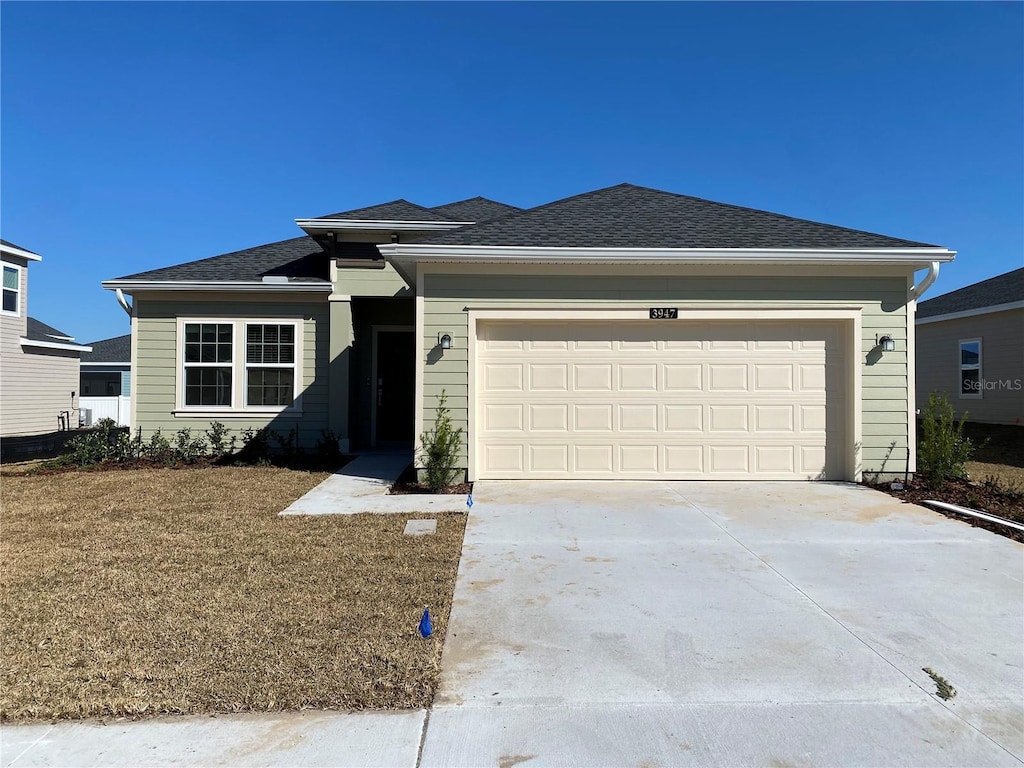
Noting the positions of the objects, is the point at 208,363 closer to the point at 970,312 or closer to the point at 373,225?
the point at 373,225

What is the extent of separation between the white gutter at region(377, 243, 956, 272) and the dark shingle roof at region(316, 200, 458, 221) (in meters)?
3.64

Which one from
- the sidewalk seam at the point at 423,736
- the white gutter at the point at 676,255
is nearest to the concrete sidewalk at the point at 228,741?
the sidewalk seam at the point at 423,736

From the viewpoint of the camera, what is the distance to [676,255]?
311 inches

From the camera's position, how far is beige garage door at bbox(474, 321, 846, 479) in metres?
8.29

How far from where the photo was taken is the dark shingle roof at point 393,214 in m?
11.2

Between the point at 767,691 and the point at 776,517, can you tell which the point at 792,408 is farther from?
the point at 767,691

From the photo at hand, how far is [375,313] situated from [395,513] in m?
6.55

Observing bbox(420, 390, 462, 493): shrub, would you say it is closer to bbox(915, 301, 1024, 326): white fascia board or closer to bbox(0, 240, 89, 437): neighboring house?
bbox(915, 301, 1024, 326): white fascia board

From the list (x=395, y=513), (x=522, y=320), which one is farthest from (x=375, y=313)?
(x=395, y=513)

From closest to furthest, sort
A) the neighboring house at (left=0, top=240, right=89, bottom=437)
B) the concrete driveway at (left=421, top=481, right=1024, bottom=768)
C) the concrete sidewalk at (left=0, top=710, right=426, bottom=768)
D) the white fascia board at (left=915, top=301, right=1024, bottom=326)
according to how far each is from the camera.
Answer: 1. the concrete sidewalk at (left=0, top=710, right=426, bottom=768)
2. the concrete driveway at (left=421, top=481, right=1024, bottom=768)
3. the white fascia board at (left=915, top=301, right=1024, bottom=326)
4. the neighboring house at (left=0, top=240, right=89, bottom=437)

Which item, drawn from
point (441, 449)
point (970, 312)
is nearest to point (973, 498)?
point (441, 449)

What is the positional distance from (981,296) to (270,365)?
59.2 feet

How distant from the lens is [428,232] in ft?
36.2

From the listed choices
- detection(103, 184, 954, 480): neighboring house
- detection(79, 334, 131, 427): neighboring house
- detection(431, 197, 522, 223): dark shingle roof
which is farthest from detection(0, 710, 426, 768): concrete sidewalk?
detection(79, 334, 131, 427): neighboring house
